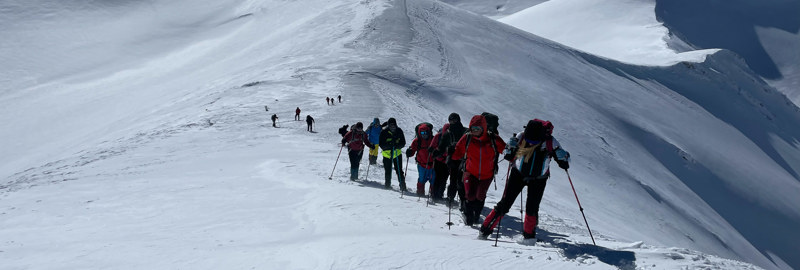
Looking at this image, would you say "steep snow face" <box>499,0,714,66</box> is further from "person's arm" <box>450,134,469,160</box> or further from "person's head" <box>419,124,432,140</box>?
"person's arm" <box>450,134,469,160</box>

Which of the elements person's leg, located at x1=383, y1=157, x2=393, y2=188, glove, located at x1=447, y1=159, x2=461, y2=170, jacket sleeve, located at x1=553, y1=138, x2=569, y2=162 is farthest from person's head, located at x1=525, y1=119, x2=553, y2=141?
person's leg, located at x1=383, y1=157, x2=393, y2=188

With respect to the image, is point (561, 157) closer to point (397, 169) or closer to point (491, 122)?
point (491, 122)

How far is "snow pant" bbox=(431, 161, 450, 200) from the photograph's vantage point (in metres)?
11.9

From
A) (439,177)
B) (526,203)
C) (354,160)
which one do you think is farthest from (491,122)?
(354,160)

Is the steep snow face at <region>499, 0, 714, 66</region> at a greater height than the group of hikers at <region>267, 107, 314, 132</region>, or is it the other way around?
the steep snow face at <region>499, 0, 714, 66</region>

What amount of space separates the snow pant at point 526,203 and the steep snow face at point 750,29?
373 ft

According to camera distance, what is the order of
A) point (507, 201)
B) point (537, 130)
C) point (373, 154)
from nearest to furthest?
1. point (537, 130)
2. point (507, 201)
3. point (373, 154)

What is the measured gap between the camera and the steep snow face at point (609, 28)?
72375mm

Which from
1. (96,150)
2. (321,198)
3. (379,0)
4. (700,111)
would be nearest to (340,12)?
(379,0)

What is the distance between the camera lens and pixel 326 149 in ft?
63.6

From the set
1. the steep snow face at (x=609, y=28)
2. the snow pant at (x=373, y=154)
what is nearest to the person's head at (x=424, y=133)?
the snow pant at (x=373, y=154)

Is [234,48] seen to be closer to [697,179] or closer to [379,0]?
[379,0]

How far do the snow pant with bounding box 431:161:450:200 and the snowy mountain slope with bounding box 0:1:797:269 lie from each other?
79 cm

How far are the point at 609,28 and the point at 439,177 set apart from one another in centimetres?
8898
